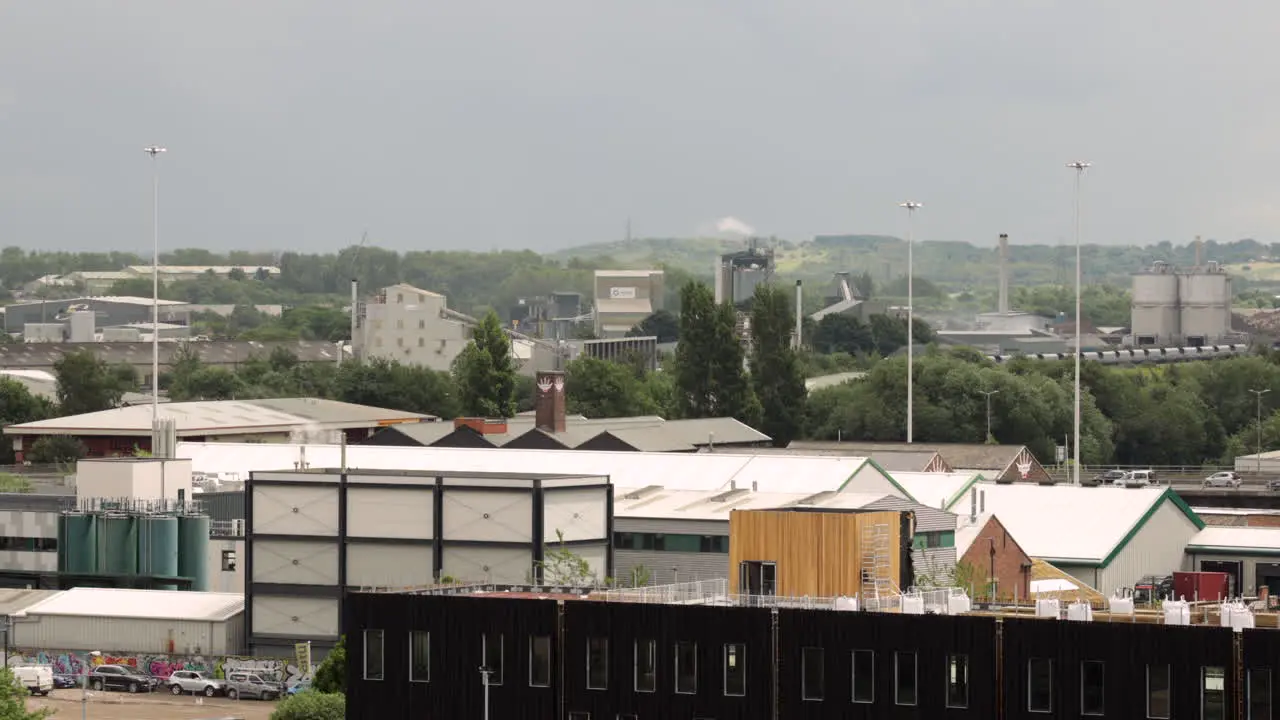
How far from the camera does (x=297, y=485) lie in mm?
70562

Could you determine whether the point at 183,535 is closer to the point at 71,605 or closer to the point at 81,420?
the point at 71,605

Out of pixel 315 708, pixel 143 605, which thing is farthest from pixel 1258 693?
pixel 143 605

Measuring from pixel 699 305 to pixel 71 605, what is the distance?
80.9 metres

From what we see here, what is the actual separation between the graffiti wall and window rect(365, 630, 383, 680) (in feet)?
78.8

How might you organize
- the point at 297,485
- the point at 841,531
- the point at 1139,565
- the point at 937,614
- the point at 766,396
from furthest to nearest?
the point at 766,396
the point at 1139,565
the point at 297,485
the point at 841,531
the point at 937,614

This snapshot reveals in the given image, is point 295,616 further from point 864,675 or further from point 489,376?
point 489,376

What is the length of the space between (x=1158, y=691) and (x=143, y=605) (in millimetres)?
41786

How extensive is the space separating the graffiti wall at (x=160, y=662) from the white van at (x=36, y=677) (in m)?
1.11

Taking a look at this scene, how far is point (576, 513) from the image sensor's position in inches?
2788

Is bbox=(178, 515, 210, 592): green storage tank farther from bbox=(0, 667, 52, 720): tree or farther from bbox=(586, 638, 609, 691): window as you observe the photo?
bbox=(586, 638, 609, 691): window

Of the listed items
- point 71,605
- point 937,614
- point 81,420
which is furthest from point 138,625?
point 81,420

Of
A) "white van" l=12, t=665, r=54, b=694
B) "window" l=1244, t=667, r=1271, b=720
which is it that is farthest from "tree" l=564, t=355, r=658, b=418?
"window" l=1244, t=667, r=1271, b=720

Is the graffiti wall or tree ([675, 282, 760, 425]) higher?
tree ([675, 282, 760, 425])

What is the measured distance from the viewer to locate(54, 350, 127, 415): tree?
6737 inches
